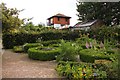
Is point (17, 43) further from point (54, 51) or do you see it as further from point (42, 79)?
point (42, 79)

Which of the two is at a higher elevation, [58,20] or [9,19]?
[58,20]

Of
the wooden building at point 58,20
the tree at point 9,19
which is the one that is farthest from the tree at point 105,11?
the wooden building at point 58,20

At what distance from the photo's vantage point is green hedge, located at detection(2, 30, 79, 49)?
58.5 ft

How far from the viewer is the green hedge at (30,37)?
17.8 m

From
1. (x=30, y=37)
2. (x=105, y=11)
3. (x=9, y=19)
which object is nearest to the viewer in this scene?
(x=9, y=19)

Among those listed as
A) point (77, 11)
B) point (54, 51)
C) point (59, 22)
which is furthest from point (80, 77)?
point (59, 22)

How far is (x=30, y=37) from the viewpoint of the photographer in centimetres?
1852

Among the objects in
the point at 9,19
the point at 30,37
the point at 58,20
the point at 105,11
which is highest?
the point at 105,11

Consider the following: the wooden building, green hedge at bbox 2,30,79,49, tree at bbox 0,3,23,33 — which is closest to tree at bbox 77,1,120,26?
green hedge at bbox 2,30,79,49

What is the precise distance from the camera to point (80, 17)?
3303 centimetres

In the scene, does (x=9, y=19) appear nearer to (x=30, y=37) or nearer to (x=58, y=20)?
(x=30, y=37)

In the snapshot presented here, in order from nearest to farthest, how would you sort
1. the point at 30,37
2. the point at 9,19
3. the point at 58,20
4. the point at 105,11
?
the point at 9,19 → the point at 30,37 → the point at 105,11 → the point at 58,20

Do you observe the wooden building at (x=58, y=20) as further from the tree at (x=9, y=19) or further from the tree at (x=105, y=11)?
the tree at (x=9, y=19)

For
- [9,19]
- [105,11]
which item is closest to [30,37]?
[9,19]
